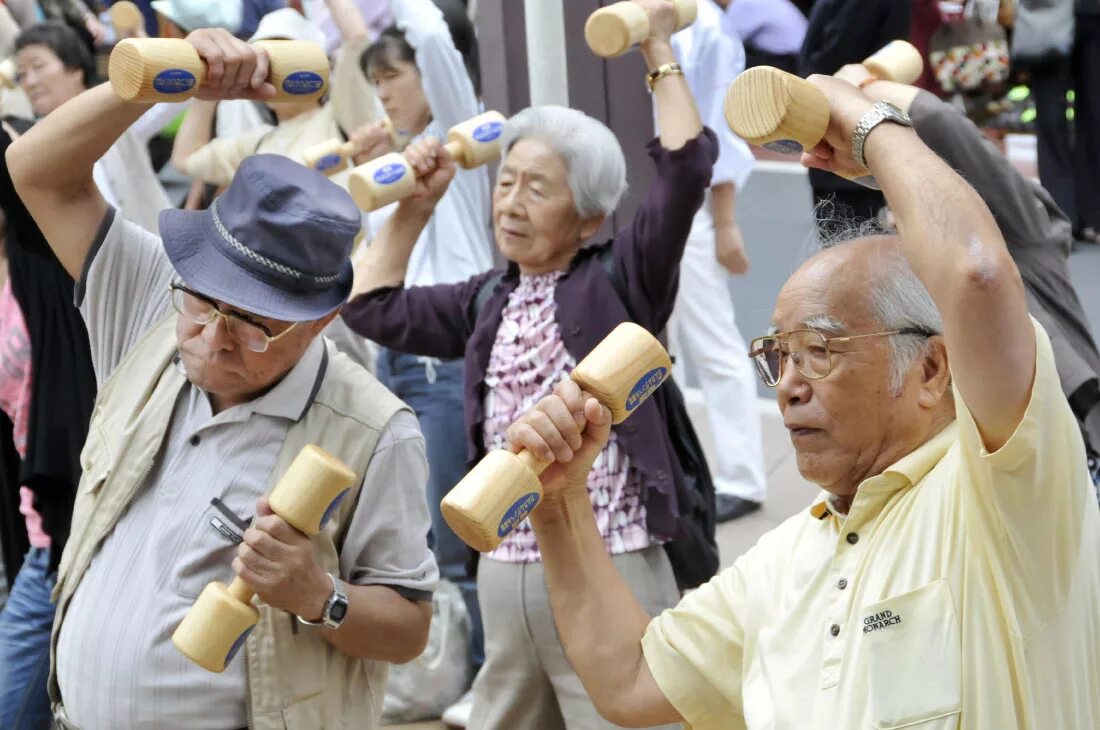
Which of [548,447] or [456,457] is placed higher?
[548,447]

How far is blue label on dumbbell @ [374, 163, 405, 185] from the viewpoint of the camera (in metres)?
3.84

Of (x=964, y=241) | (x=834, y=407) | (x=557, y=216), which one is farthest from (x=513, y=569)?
(x=964, y=241)

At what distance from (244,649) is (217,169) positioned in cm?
389

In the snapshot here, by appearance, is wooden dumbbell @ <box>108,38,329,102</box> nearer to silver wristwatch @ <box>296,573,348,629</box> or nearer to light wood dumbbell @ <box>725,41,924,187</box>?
silver wristwatch @ <box>296,573,348,629</box>

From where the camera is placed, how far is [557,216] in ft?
12.1

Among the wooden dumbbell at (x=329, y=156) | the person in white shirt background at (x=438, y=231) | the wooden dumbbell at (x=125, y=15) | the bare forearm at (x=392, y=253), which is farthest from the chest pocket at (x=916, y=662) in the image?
the wooden dumbbell at (x=125, y=15)

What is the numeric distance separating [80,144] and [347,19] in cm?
287

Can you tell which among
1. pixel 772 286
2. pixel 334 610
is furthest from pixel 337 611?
pixel 772 286

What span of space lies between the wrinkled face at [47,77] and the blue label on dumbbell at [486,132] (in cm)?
236

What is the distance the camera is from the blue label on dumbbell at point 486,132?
4.07m

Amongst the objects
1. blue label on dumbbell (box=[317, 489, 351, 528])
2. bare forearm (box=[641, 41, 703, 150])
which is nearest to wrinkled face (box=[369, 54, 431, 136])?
bare forearm (box=[641, 41, 703, 150])

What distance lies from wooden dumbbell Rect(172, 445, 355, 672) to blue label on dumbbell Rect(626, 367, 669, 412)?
556 millimetres

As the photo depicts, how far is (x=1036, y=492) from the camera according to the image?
1868 millimetres

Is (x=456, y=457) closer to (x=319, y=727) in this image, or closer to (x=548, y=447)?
(x=319, y=727)
